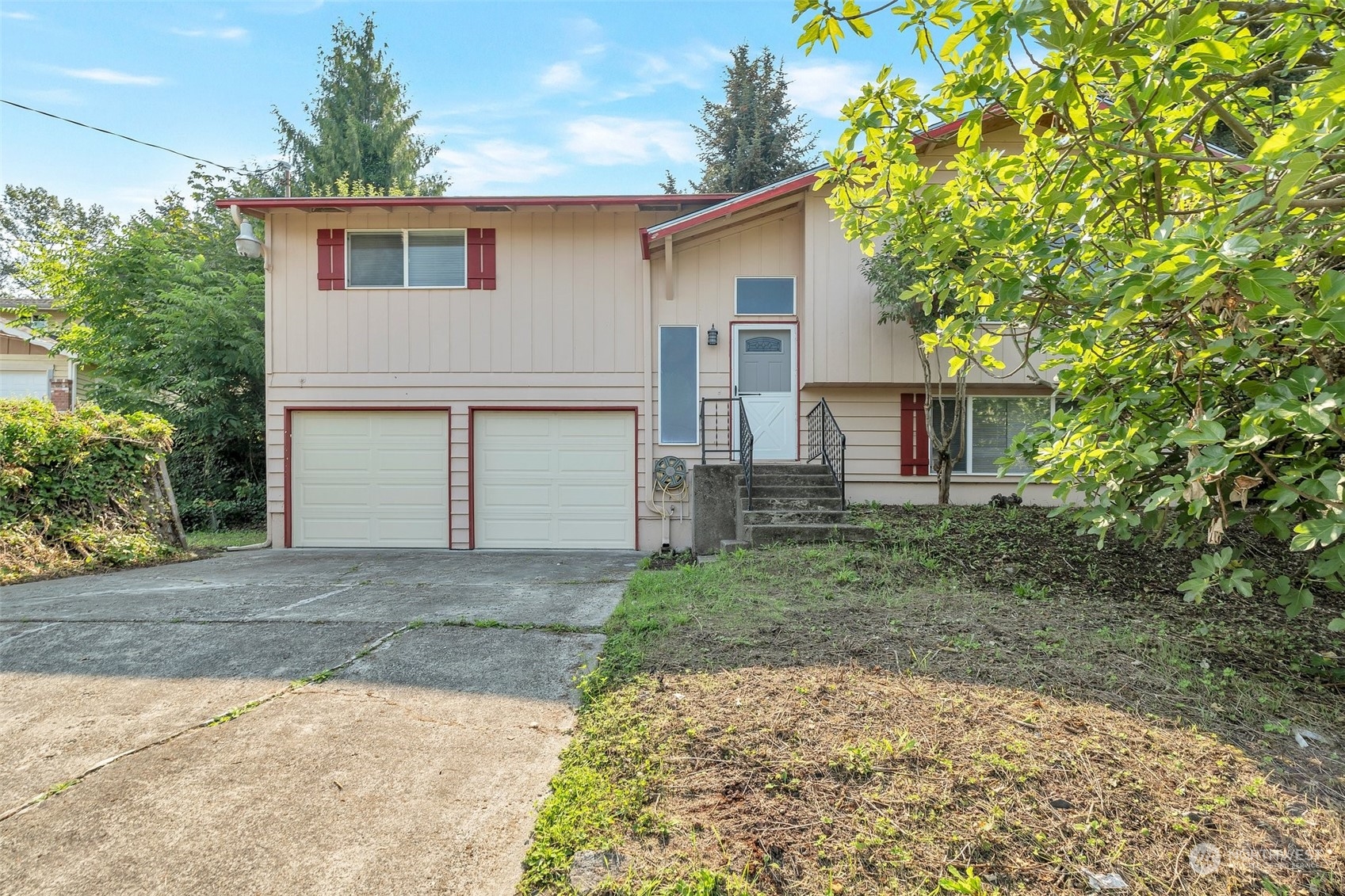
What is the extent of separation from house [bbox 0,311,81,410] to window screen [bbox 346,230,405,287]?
27.1ft

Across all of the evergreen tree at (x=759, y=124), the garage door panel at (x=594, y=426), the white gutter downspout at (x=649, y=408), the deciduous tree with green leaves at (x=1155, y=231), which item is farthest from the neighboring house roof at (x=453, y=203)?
the evergreen tree at (x=759, y=124)

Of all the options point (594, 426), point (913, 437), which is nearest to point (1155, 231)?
point (913, 437)

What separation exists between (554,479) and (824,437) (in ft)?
12.0

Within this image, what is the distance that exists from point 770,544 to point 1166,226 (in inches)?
176

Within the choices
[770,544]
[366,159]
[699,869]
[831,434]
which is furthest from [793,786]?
[366,159]

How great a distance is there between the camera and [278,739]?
2.49m

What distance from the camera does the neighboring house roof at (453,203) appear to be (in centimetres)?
811

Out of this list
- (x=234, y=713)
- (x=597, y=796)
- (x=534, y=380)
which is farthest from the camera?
(x=534, y=380)

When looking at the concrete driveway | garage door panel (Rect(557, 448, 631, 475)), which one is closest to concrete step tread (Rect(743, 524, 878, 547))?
the concrete driveway

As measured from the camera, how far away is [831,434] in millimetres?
8195

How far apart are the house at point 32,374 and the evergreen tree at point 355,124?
7327 millimetres

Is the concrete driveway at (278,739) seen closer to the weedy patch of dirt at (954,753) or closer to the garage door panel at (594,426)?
the weedy patch of dirt at (954,753)

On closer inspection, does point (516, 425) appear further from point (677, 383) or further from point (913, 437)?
point (913, 437)

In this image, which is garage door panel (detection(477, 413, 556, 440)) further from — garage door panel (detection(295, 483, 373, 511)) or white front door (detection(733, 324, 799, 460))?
white front door (detection(733, 324, 799, 460))
